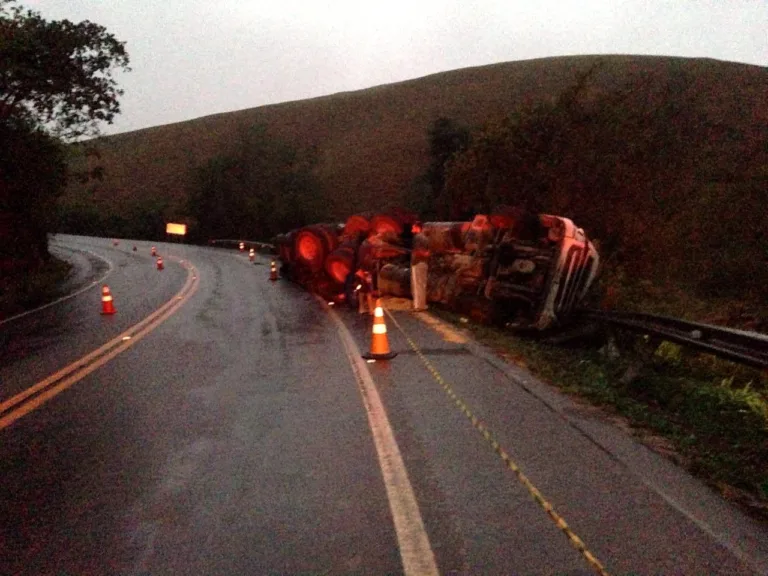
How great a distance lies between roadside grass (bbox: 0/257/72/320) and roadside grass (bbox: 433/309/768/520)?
47.0ft

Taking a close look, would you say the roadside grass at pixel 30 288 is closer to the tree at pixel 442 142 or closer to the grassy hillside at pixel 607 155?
the grassy hillside at pixel 607 155

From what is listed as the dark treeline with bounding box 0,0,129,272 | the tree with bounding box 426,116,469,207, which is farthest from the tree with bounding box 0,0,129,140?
the tree with bounding box 426,116,469,207

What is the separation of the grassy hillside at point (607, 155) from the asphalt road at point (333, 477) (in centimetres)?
1323

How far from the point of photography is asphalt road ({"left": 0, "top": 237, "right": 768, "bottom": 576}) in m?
4.84

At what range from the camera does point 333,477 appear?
249 inches

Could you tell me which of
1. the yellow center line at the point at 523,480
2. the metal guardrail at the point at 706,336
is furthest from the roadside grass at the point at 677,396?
the yellow center line at the point at 523,480

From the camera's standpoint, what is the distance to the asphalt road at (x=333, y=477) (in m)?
4.84

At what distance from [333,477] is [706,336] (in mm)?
5864

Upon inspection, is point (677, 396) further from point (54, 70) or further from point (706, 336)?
point (54, 70)

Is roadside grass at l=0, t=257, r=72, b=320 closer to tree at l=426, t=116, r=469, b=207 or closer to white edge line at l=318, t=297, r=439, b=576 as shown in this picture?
white edge line at l=318, t=297, r=439, b=576

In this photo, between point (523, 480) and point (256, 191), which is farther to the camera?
point (256, 191)

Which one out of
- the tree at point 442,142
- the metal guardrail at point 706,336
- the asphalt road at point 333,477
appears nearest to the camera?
the asphalt road at point 333,477

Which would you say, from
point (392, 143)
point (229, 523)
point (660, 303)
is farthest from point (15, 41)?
point (392, 143)

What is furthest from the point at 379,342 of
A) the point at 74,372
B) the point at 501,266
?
the point at 501,266
